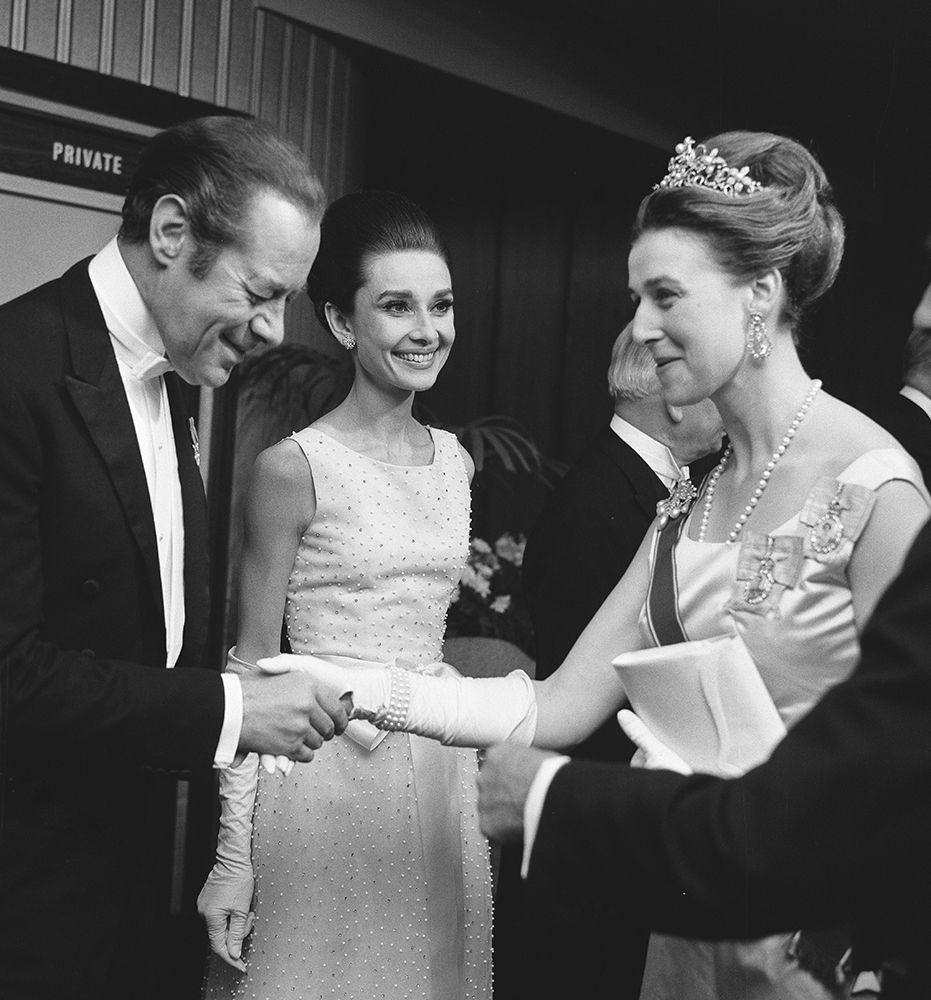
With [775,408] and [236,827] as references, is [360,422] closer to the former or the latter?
[236,827]

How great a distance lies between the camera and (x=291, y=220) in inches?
76.5

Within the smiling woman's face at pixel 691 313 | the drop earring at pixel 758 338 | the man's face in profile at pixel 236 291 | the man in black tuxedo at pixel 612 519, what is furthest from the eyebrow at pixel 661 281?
the man in black tuxedo at pixel 612 519

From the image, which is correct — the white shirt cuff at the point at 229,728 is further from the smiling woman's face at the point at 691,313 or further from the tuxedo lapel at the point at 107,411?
the smiling woman's face at the point at 691,313

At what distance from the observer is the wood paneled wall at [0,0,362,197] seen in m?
3.54

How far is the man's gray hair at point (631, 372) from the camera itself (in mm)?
2830

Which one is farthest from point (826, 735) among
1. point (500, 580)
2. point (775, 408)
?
point (500, 580)

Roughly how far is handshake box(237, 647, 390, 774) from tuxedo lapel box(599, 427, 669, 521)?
3.00 feet

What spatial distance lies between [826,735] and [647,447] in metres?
1.78

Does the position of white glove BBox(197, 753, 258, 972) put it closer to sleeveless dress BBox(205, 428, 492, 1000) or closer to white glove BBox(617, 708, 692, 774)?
sleeveless dress BBox(205, 428, 492, 1000)

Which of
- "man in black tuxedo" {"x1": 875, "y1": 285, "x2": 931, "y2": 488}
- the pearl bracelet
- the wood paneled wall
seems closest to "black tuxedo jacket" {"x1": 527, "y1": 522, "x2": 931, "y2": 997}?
the pearl bracelet

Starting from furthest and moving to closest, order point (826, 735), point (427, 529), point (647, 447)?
point (647, 447) → point (427, 529) → point (826, 735)

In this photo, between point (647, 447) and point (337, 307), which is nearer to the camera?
point (337, 307)

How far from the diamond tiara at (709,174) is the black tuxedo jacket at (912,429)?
3.29 ft

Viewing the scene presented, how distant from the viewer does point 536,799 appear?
1.23 meters
